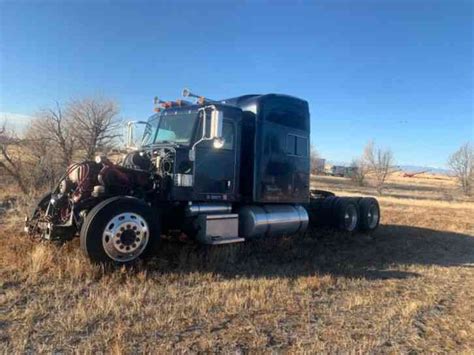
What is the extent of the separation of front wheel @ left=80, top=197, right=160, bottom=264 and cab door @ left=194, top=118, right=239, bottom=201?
1489mm

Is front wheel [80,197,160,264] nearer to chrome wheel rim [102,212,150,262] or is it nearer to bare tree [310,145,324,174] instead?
chrome wheel rim [102,212,150,262]

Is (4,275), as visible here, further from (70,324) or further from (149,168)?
(149,168)

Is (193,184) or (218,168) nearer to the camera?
(193,184)

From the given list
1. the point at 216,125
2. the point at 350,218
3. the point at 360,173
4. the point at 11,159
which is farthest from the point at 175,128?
the point at 360,173

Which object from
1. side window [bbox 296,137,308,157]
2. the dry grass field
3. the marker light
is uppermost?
side window [bbox 296,137,308,157]

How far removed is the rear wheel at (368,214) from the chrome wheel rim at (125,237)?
8015mm

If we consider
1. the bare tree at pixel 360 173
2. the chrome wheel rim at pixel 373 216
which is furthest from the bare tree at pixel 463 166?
the chrome wheel rim at pixel 373 216

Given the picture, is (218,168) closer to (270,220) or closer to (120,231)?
(270,220)

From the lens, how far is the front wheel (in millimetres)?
6082

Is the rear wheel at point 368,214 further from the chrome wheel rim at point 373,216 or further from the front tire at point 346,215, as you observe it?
the front tire at point 346,215

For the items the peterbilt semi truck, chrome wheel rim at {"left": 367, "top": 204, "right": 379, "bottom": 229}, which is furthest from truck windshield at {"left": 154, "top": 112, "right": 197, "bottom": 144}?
chrome wheel rim at {"left": 367, "top": 204, "right": 379, "bottom": 229}

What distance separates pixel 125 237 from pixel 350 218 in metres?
7.81

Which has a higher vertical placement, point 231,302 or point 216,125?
point 216,125

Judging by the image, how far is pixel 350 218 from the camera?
12.4 metres
